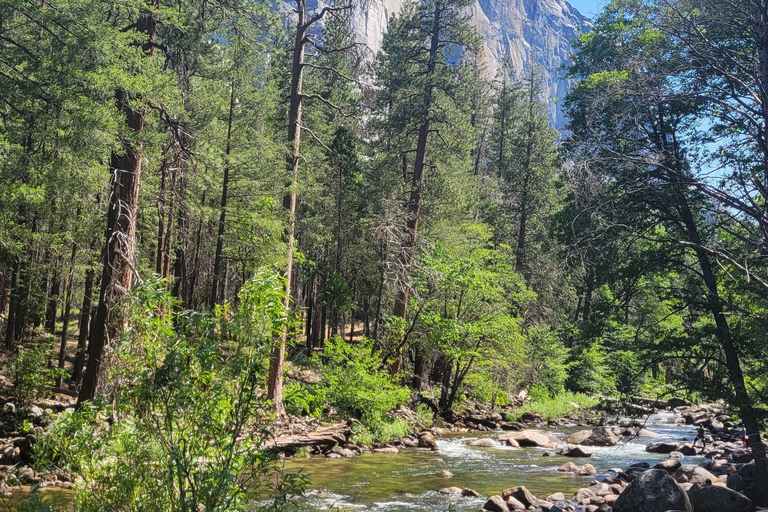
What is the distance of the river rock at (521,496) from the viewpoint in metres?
10.3

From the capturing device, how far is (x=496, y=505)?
9844 millimetres

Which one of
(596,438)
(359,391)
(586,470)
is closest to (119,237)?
(359,391)

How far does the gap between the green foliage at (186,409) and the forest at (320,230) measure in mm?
23

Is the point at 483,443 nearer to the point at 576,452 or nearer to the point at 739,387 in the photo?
the point at 576,452

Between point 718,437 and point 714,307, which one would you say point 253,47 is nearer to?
point 714,307

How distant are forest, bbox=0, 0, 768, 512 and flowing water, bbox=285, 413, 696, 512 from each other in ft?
5.50

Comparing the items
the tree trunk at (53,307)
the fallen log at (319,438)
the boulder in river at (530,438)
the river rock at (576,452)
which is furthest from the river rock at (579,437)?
the tree trunk at (53,307)

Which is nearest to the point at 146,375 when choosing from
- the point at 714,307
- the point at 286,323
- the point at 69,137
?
the point at 286,323

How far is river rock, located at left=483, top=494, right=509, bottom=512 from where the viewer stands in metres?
9.79

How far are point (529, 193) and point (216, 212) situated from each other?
20.8 meters

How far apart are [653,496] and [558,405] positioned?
17.8 metres

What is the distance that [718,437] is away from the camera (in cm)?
1969

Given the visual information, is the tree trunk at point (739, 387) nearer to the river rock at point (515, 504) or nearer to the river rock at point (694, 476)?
the river rock at point (694, 476)

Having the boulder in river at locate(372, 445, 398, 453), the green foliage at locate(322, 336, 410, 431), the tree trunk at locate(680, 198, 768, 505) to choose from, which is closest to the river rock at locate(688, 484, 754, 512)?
the tree trunk at locate(680, 198, 768, 505)
